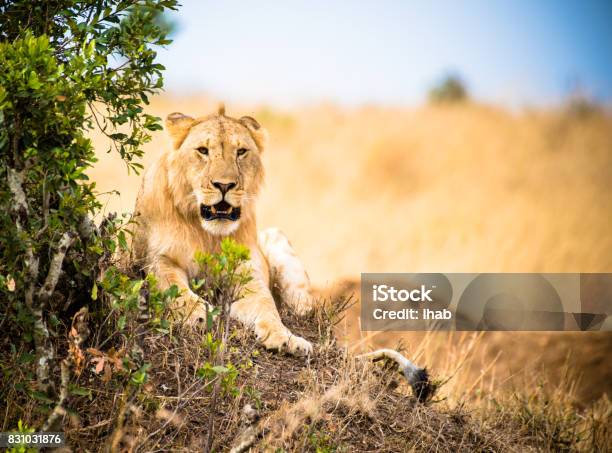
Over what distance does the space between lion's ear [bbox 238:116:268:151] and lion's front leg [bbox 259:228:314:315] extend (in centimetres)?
112

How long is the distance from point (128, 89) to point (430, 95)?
2541cm

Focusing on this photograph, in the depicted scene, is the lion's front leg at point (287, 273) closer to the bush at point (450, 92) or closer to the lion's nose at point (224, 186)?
the lion's nose at point (224, 186)

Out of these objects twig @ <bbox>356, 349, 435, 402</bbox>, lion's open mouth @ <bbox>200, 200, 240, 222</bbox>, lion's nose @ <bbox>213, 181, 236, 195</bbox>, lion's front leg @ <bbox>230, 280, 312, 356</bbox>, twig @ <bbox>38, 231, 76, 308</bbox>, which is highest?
lion's nose @ <bbox>213, 181, 236, 195</bbox>

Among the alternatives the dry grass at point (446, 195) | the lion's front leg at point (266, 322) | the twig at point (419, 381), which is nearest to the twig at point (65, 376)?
the lion's front leg at point (266, 322)

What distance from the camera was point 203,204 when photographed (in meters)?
5.38

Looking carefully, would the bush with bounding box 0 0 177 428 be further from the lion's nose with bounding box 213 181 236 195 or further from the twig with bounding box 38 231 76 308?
the lion's nose with bounding box 213 181 236 195

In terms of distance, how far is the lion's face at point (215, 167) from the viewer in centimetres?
534

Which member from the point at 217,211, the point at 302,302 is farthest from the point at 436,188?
the point at 217,211

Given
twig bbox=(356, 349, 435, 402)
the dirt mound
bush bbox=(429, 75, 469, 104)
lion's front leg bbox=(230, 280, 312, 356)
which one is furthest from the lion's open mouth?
bush bbox=(429, 75, 469, 104)

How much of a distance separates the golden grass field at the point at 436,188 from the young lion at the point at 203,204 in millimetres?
4545

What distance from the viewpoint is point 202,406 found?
4363 mm

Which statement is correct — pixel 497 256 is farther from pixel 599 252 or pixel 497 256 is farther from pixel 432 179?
pixel 432 179

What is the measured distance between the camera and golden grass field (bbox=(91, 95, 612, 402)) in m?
16.9

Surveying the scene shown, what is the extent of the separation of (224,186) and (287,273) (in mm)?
1394
